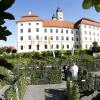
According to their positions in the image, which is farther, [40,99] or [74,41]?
[74,41]

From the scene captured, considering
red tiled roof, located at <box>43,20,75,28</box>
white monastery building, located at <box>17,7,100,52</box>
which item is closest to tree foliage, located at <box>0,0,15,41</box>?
white monastery building, located at <box>17,7,100,52</box>

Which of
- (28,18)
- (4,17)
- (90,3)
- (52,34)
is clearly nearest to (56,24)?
Answer: (52,34)

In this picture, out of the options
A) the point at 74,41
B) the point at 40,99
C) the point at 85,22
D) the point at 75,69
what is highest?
the point at 85,22

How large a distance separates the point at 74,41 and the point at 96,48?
84.0ft

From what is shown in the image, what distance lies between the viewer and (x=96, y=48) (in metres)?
66.2

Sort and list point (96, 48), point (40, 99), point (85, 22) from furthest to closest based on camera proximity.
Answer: point (85, 22)
point (96, 48)
point (40, 99)

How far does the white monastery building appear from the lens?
280 ft

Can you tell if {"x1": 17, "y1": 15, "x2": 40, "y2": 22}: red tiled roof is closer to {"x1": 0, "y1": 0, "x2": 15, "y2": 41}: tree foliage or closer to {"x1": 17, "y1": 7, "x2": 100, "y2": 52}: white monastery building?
{"x1": 17, "y1": 7, "x2": 100, "y2": 52}: white monastery building

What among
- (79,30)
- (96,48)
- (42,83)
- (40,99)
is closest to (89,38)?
(79,30)

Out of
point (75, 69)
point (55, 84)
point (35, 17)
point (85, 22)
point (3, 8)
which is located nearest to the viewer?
point (3, 8)

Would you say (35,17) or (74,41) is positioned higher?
(35,17)

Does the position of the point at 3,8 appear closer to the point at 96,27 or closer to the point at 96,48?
the point at 96,48

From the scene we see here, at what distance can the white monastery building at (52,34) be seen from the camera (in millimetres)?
85438

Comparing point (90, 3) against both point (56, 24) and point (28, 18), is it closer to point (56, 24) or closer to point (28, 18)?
point (28, 18)
